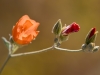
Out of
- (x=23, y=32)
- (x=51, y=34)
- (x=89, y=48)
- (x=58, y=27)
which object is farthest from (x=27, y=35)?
(x=51, y=34)

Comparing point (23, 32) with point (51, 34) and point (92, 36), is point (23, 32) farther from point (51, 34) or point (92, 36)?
point (51, 34)

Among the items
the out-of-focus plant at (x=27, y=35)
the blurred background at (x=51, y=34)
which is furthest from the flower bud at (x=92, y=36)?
the blurred background at (x=51, y=34)

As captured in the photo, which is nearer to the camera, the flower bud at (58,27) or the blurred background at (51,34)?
the flower bud at (58,27)

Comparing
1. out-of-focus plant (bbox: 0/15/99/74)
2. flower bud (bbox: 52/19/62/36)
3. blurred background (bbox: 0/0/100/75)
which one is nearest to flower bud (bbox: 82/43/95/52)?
out-of-focus plant (bbox: 0/15/99/74)

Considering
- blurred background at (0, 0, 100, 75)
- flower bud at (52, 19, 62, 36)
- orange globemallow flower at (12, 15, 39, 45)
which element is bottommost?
blurred background at (0, 0, 100, 75)

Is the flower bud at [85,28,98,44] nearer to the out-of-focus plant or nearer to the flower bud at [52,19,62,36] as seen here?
the out-of-focus plant

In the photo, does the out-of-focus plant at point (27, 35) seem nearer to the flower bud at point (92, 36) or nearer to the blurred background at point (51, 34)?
the flower bud at point (92, 36)
